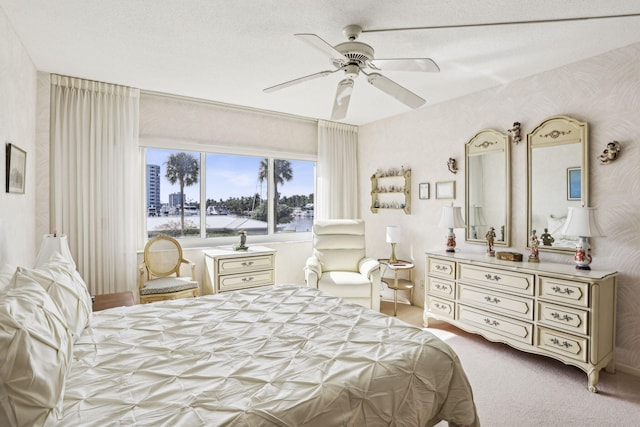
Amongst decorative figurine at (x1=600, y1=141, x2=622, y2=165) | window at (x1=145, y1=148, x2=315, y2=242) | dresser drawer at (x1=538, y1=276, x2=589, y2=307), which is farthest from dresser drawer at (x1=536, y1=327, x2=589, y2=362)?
window at (x1=145, y1=148, x2=315, y2=242)

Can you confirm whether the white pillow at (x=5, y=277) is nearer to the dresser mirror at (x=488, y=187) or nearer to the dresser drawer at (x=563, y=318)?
the dresser drawer at (x=563, y=318)

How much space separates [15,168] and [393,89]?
2791mm

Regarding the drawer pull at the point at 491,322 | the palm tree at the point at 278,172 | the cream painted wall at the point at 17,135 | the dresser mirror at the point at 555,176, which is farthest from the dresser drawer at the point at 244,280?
the dresser mirror at the point at 555,176

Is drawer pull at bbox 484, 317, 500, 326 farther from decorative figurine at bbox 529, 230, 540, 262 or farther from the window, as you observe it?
the window

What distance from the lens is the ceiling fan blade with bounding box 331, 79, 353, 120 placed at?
248 centimetres

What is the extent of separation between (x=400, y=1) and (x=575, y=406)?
2865 millimetres

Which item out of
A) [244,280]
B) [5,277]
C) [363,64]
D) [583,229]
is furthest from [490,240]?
[5,277]

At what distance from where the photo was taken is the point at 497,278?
3.07 meters

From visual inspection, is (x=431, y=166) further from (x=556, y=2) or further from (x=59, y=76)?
(x=59, y=76)

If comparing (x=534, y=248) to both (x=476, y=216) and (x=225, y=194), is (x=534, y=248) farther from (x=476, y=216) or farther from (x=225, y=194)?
(x=225, y=194)

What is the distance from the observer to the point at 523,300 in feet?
9.45

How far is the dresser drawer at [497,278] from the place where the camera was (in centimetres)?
286

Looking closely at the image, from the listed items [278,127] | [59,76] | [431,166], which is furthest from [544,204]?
[59,76]

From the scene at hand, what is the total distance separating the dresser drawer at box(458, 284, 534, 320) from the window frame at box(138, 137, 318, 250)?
252 centimetres
